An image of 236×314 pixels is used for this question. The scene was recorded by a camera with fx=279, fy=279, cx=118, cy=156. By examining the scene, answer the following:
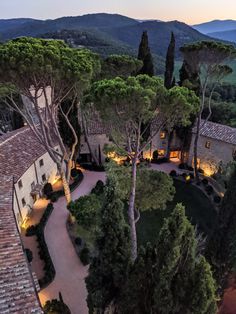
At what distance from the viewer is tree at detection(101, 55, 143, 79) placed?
105 feet

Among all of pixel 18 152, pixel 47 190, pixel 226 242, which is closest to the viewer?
pixel 226 242

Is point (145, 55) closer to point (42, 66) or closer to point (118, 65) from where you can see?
point (118, 65)

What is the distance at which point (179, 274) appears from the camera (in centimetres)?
1147

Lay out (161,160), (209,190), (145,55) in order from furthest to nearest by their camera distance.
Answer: (161,160), (145,55), (209,190)

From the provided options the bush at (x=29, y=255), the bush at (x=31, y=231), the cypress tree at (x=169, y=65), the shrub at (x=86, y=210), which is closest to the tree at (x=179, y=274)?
the shrub at (x=86, y=210)

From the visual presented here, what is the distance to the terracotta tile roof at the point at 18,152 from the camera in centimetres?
2492

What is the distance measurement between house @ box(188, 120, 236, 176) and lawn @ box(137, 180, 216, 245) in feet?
14.2

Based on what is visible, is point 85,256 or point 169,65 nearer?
point 85,256

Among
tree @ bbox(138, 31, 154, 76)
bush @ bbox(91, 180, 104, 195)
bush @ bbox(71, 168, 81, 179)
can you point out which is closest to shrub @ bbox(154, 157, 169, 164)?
bush @ bbox(91, 180, 104, 195)

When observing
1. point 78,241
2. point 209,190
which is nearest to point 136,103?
point 78,241

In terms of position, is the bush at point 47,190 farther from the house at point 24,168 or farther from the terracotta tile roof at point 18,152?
the terracotta tile roof at point 18,152

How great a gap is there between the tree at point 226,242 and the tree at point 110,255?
8.61m

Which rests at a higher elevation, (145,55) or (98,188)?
(145,55)

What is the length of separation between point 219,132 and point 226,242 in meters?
19.1
